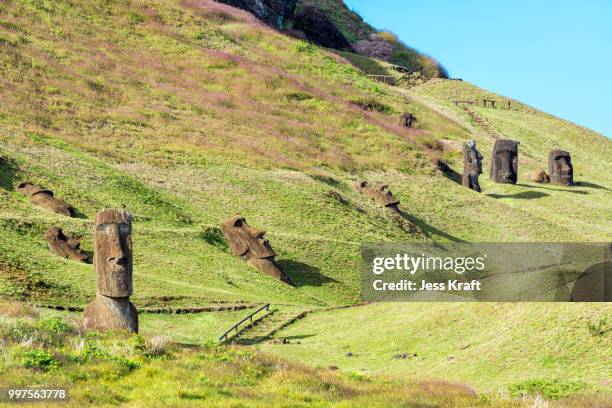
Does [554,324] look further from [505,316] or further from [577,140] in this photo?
[577,140]

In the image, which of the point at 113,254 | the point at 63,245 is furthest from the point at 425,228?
the point at 113,254

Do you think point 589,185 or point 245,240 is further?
point 589,185

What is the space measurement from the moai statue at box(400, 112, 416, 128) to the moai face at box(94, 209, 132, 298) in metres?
61.4

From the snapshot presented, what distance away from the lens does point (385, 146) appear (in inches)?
3113

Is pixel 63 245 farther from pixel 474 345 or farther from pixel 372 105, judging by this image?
pixel 372 105

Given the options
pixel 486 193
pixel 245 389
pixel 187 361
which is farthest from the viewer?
pixel 486 193

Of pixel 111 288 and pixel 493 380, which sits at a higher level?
pixel 111 288

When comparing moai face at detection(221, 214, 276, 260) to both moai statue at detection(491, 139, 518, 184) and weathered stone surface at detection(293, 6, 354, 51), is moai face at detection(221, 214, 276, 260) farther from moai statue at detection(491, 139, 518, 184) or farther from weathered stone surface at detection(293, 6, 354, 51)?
weathered stone surface at detection(293, 6, 354, 51)

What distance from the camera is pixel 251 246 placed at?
47594 mm

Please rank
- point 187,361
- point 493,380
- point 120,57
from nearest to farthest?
point 187,361 < point 493,380 < point 120,57

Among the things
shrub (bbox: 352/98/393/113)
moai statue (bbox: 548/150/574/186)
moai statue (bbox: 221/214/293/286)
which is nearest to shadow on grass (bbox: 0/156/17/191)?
moai statue (bbox: 221/214/293/286)

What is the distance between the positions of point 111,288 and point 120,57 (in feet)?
196

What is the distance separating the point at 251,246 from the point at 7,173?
12.8 meters

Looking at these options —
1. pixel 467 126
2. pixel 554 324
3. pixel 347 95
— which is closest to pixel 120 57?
pixel 347 95
